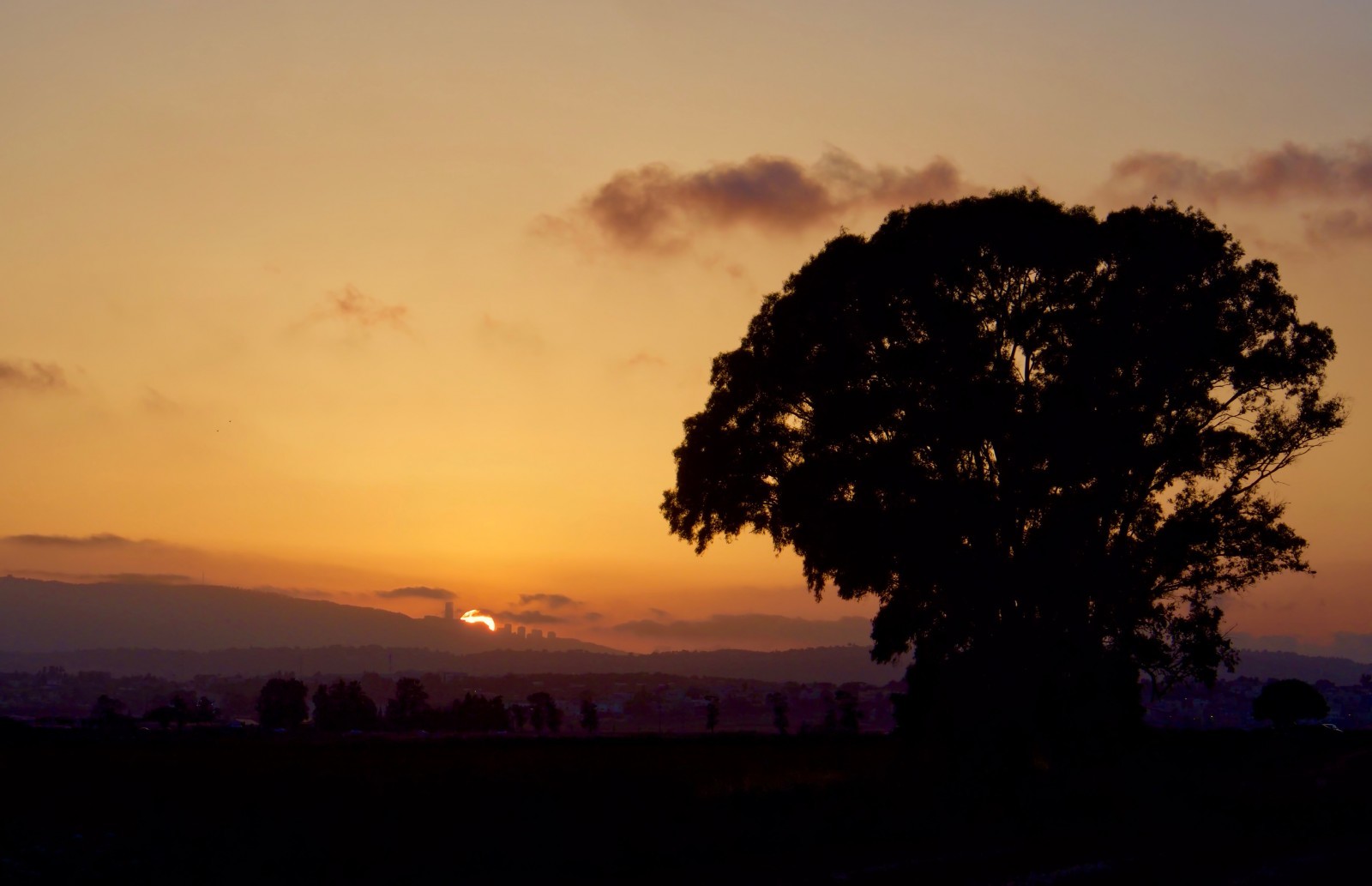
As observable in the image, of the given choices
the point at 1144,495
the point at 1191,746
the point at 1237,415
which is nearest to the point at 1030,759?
the point at 1144,495

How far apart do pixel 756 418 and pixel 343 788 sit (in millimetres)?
14920

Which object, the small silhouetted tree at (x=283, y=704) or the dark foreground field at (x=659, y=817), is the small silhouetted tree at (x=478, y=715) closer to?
the small silhouetted tree at (x=283, y=704)

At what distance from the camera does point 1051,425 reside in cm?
3259

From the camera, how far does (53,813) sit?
22.7 meters

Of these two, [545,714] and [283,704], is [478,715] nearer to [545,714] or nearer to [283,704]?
[283,704]

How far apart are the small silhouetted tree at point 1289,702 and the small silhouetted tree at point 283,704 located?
96216mm

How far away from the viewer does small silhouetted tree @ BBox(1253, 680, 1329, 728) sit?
108 m

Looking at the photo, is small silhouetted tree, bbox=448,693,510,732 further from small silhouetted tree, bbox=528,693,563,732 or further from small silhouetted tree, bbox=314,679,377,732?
small silhouetted tree, bbox=314,679,377,732

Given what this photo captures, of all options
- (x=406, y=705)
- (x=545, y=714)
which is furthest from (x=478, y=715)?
(x=545, y=714)

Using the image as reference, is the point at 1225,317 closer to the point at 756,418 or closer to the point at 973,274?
the point at 973,274

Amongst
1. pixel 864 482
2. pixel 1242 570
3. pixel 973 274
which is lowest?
pixel 1242 570

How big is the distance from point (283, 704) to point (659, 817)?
422 ft

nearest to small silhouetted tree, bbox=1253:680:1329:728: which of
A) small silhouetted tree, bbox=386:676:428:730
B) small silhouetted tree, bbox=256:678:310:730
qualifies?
small silhouetted tree, bbox=386:676:428:730

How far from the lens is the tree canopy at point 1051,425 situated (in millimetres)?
32812
